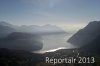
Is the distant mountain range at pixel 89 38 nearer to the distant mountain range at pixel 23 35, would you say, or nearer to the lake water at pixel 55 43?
the lake water at pixel 55 43

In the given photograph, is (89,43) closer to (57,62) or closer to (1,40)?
(57,62)

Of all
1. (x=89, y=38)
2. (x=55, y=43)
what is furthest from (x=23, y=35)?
(x=89, y=38)

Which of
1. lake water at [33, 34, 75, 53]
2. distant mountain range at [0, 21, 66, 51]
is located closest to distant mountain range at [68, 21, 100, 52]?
lake water at [33, 34, 75, 53]

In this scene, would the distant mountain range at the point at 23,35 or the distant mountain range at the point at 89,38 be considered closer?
the distant mountain range at the point at 89,38

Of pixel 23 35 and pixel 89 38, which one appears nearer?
pixel 89 38

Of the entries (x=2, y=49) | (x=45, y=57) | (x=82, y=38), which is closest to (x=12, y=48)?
(x=2, y=49)

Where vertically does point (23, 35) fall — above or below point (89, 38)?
above

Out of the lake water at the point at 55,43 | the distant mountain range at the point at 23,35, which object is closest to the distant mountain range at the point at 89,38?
the lake water at the point at 55,43

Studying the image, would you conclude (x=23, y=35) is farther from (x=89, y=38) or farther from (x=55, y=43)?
(x=89, y=38)
